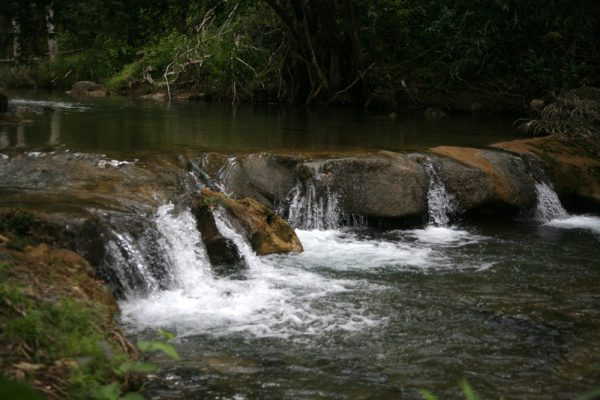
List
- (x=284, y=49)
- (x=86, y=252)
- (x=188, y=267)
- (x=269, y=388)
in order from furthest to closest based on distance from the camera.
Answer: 1. (x=284, y=49)
2. (x=188, y=267)
3. (x=86, y=252)
4. (x=269, y=388)

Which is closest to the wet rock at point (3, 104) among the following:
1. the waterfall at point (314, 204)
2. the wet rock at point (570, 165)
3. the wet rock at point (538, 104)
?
the waterfall at point (314, 204)

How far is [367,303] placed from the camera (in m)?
6.47

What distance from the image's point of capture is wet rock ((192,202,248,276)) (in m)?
7.79

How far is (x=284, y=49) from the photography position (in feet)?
69.0

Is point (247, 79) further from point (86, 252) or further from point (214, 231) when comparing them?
point (86, 252)

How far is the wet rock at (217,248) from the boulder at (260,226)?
26 cm

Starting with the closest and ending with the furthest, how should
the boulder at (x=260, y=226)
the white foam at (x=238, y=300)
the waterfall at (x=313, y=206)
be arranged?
the white foam at (x=238, y=300), the boulder at (x=260, y=226), the waterfall at (x=313, y=206)

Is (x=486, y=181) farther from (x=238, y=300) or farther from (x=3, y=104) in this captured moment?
(x=3, y=104)

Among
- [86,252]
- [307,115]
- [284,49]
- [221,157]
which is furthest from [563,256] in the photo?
→ [284,49]

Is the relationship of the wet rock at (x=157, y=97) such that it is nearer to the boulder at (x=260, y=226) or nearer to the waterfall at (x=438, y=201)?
the waterfall at (x=438, y=201)

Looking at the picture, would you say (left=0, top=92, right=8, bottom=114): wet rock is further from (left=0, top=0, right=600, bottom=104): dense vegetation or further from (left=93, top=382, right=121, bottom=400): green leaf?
(left=93, top=382, right=121, bottom=400): green leaf

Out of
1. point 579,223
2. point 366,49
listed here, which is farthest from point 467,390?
point 366,49

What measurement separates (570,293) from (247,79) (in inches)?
647

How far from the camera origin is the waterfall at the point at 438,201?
1053 cm
